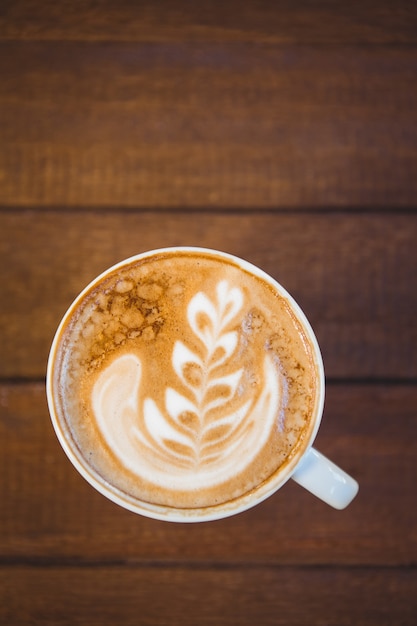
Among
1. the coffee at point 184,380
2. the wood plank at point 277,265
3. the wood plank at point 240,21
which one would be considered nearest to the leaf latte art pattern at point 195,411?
the coffee at point 184,380

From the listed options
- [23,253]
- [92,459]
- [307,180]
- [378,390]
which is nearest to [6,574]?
[92,459]

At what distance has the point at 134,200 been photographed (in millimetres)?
838

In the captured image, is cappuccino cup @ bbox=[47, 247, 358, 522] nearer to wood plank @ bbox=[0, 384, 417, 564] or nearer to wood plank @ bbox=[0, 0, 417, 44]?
wood plank @ bbox=[0, 384, 417, 564]

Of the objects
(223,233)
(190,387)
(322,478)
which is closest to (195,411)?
(190,387)

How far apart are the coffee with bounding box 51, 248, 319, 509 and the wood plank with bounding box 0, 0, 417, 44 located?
0.35m

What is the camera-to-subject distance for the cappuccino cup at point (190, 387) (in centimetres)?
68

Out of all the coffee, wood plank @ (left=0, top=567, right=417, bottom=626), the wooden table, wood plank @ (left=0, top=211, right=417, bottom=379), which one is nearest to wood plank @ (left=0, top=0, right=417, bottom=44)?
the wooden table

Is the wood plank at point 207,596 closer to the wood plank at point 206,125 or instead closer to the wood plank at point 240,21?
the wood plank at point 206,125

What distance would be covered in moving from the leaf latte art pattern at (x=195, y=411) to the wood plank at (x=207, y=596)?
24 cm

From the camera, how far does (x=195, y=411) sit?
2.25ft

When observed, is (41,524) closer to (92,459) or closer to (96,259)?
(92,459)

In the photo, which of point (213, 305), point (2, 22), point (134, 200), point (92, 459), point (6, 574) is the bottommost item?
point (6, 574)

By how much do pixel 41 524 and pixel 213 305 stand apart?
392mm

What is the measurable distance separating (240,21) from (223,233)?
0.29 metres
